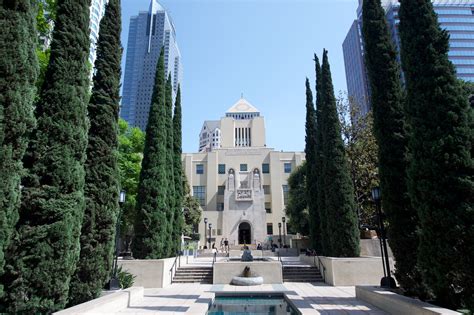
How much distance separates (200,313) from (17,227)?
420cm

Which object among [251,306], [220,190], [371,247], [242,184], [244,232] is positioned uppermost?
[242,184]

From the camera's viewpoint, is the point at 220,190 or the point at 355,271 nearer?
the point at 355,271

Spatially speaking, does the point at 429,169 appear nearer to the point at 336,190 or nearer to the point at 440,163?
the point at 440,163

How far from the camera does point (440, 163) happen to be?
Answer: 5570 millimetres

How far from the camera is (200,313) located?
22.0ft

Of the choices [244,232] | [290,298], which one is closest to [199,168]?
[244,232]

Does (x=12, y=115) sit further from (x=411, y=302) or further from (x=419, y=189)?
(x=411, y=302)

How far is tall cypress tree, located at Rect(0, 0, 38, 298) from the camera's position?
4.45 m

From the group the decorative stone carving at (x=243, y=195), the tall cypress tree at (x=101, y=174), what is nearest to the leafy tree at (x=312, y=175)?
the tall cypress tree at (x=101, y=174)

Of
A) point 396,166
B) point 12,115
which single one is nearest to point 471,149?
point 396,166

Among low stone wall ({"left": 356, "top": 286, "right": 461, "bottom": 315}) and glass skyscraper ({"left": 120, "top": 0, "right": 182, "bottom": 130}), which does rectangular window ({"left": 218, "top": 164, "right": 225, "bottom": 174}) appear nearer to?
low stone wall ({"left": 356, "top": 286, "right": 461, "bottom": 315})

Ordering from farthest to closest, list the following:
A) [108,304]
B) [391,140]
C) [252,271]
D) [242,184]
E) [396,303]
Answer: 1. [242,184]
2. [252,271]
3. [391,140]
4. [108,304]
5. [396,303]

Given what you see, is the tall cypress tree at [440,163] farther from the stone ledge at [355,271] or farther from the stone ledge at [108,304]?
the stone ledge at [108,304]

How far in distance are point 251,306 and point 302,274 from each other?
591cm
